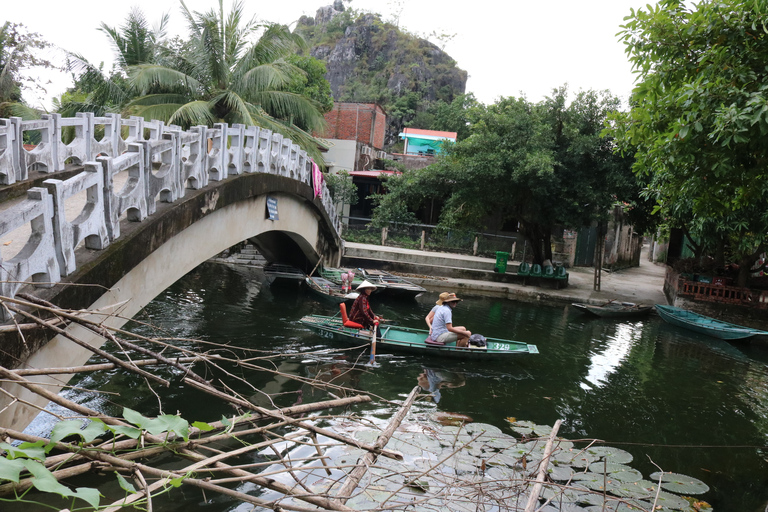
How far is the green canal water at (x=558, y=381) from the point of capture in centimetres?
798

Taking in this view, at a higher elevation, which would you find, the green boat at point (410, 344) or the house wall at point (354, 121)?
the house wall at point (354, 121)

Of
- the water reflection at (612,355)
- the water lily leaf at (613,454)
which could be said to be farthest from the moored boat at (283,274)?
the water lily leaf at (613,454)

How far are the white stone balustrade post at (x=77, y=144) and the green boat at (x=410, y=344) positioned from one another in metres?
5.43

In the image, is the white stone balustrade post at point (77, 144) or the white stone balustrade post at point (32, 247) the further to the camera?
the white stone balustrade post at point (77, 144)

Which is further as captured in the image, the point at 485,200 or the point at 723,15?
the point at 485,200

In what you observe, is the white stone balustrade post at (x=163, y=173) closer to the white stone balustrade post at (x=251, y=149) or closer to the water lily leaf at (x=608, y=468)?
the white stone balustrade post at (x=251, y=149)

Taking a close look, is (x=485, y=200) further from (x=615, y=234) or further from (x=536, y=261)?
(x=615, y=234)

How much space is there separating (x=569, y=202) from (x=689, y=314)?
217 inches

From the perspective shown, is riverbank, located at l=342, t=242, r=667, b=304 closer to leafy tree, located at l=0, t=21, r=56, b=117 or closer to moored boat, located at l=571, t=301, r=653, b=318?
moored boat, located at l=571, t=301, r=653, b=318

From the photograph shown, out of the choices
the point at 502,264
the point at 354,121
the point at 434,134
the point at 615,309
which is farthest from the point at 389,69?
the point at 615,309

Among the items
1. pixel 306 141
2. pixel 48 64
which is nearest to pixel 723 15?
pixel 306 141

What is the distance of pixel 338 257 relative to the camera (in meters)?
21.8

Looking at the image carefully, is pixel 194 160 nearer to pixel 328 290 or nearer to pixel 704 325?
pixel 328 290

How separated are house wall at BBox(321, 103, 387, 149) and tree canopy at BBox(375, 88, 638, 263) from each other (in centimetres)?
1561
